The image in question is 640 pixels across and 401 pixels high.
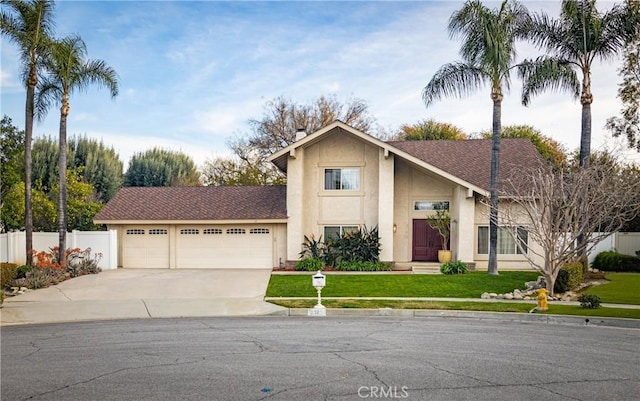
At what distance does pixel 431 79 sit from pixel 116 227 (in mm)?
16198

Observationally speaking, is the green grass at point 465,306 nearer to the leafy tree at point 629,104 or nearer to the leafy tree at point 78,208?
the leafy tree at point 78,208

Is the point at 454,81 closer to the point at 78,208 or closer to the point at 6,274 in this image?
the point at 6,274

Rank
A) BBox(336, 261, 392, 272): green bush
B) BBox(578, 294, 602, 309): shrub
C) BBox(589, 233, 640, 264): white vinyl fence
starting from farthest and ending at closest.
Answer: BBox(589, 233, 640, 264): white vinyl fence
BBox(336, 261, 392, 272): green bush
BBox(578, 294, 602, 309): shrub

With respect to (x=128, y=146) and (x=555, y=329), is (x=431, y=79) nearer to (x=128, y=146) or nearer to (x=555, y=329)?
(x=555, y=329)

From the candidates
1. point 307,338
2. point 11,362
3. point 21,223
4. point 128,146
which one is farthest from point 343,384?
point 128,146

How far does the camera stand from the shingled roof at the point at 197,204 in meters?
26.2

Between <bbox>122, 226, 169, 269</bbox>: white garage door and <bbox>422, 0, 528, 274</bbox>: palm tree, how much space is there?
14.3 metres

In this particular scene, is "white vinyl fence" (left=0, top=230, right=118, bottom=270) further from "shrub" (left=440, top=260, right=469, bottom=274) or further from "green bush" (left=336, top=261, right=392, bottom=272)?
"shrub" (left=440, top=260, right=469, bottom=274)

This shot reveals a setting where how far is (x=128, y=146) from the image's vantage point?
5034cm

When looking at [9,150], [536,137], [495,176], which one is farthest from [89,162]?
[536,137]

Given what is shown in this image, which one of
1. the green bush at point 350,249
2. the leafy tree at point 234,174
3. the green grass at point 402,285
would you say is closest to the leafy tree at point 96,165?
the leafy tree at point 234,174

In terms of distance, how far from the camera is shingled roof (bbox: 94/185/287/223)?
26172 millimetres

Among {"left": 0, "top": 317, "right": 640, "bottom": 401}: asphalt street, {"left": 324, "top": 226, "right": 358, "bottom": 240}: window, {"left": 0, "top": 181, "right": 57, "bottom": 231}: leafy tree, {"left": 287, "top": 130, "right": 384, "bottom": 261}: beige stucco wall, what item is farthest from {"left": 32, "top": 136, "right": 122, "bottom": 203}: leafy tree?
{"left": 0, "top": 317, "right": 640, "bottom": 401}: asphalt street

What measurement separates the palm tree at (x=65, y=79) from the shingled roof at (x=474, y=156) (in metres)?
13.5
